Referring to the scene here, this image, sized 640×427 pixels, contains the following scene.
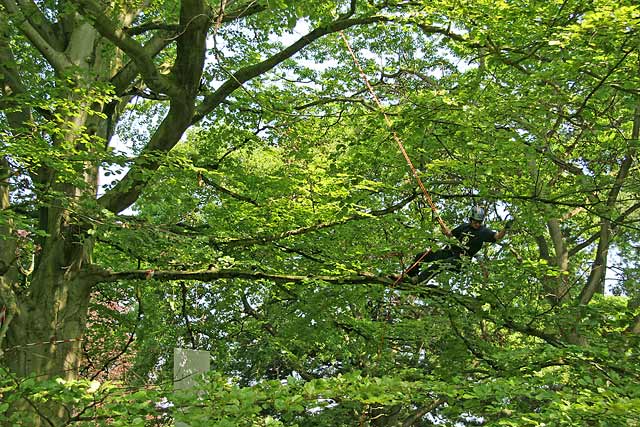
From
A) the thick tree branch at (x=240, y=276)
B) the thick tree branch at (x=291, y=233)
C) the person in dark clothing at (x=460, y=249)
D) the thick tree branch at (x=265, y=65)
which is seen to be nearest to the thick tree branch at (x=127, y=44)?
the thick tree branch at (x=265, y=65)

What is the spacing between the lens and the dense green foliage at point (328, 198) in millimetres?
4602

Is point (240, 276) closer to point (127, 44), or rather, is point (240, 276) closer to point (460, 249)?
point (460, 249)

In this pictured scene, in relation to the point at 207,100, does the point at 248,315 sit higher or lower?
lower

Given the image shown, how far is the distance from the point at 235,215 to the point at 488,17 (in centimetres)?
398

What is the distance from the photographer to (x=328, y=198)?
794cm

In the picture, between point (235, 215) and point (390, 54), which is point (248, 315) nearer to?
point (235, 215)

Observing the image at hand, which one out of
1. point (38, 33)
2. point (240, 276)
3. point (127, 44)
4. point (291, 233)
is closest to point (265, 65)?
point (127, 44)

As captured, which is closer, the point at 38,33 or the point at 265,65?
the point at 265,65

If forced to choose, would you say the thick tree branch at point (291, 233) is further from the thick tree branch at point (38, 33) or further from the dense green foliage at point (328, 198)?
the thick tree branch at point (38, 33)

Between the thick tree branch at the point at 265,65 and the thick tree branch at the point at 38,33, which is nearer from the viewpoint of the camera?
the thick tree branch at the point at 38,33

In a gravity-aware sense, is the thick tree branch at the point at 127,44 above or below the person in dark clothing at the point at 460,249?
above

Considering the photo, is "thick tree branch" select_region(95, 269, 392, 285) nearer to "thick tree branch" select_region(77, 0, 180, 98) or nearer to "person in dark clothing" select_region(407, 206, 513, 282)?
"person in dark clothing" select_region(407, 206, 513, 282)

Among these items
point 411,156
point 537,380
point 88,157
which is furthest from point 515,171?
point 88,157

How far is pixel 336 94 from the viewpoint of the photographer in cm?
847
